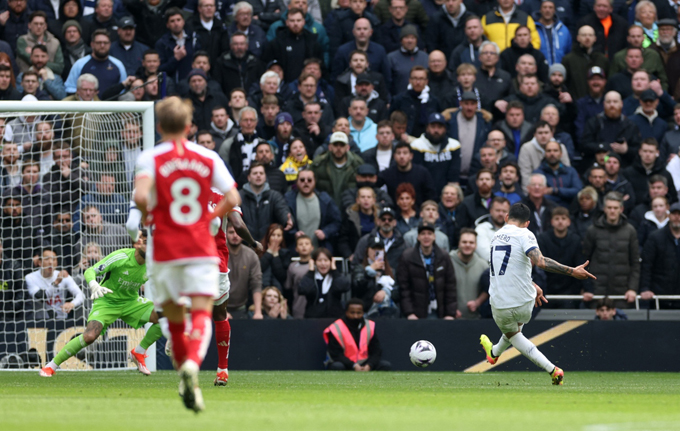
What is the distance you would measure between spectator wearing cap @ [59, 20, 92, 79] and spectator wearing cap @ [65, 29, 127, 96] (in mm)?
792

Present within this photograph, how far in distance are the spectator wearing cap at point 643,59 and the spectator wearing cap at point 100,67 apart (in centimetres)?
948

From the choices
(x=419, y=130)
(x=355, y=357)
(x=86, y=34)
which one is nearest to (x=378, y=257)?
(x=355, y=357)

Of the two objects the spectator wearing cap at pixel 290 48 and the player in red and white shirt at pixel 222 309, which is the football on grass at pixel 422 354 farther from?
the spectator wearing cap at pixel 290 48

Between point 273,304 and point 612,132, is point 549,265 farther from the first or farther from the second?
point 612,132

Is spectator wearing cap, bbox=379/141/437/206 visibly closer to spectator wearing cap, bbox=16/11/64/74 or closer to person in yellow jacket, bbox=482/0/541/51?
person in yellow jacket, bbox=482/0/541/51

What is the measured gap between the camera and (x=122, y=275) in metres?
13.4

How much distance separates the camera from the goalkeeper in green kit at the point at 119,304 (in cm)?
1317

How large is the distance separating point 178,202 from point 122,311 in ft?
20.9

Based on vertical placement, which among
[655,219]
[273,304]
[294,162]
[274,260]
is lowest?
[273,304]

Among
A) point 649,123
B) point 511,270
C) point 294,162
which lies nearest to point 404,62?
point 294,162

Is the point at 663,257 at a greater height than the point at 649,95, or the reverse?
the point at 649,95

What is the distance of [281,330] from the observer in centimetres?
1677

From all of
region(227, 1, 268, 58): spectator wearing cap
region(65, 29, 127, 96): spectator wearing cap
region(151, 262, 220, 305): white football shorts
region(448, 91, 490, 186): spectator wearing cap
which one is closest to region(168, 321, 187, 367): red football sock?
region(151, 262, 220, 305): white football shorts

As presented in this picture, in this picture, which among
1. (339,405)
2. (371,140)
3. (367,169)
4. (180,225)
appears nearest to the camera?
(180,225)
